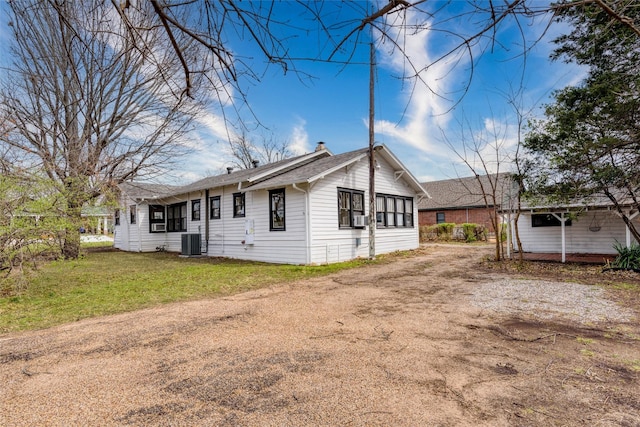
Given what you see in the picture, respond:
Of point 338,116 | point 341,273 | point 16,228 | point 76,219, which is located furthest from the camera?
point 341,273

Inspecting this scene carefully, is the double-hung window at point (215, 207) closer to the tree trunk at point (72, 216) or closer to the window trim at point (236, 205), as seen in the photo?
the window trim at point (236, 205)

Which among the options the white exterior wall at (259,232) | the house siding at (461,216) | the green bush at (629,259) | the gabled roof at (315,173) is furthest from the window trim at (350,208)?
the house siding at (461,216)

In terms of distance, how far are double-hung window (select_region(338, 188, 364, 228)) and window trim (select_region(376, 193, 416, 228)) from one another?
149 centimetres

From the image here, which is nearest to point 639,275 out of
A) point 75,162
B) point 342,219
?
point 342,219

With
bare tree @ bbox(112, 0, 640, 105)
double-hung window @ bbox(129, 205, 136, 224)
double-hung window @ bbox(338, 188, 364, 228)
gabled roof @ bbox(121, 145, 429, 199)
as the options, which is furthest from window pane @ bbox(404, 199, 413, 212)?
double-hung window @ bbox(129, 205, 136, 224)

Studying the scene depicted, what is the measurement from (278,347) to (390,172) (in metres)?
12.6

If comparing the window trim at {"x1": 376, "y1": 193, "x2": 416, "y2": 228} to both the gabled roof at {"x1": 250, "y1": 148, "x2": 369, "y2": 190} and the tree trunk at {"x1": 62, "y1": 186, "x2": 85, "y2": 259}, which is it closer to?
the gabled roof at {"x1": 250, "y1": 148, "x2": 369, "y2": 190}

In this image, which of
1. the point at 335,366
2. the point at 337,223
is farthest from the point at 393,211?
the point at 335,366

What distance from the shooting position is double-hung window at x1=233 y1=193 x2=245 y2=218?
13.3m

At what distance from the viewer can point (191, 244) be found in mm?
14789

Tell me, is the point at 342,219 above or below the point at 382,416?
above

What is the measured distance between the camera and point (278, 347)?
3703 mm

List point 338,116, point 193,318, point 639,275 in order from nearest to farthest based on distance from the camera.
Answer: point 338,116, point 193,318, point 639,275

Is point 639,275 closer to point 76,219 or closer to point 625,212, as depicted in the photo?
point 625,212
